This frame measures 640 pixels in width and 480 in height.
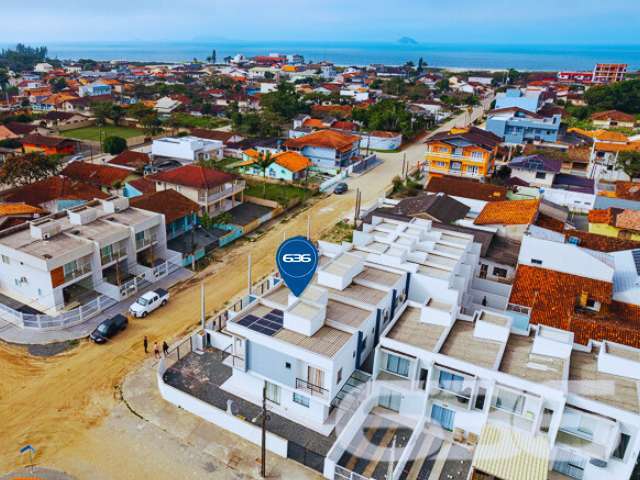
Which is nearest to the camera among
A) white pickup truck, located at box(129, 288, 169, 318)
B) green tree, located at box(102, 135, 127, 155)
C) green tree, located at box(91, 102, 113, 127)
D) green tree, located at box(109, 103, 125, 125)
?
white pickup truck, located at box(129, 288, 169, 318)

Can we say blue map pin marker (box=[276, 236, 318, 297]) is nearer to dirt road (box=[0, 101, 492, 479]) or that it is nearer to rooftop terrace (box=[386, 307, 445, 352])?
rooftop terrace (box=[386, 307, 445, 352])

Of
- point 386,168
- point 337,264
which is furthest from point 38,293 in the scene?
point 386,168

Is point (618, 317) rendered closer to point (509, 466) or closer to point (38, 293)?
point (509, 466)

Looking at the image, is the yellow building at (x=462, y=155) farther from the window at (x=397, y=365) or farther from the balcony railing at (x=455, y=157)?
the window at (x=397, y=365)

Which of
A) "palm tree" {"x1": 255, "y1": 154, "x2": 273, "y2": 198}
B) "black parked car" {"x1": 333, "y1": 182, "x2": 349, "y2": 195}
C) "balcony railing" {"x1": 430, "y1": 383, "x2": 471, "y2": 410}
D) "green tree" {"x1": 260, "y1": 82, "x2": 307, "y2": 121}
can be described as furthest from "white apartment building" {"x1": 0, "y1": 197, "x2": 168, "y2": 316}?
"green tree" {"x1": 260, "y1": 82, "x2": 307, "y2": 121}

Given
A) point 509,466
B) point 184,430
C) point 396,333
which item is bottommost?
point 184,430

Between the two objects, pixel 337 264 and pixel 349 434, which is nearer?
pixel 349 434

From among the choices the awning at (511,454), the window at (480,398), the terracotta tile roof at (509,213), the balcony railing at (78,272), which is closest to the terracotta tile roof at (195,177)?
the balcony railing at (78,272)
